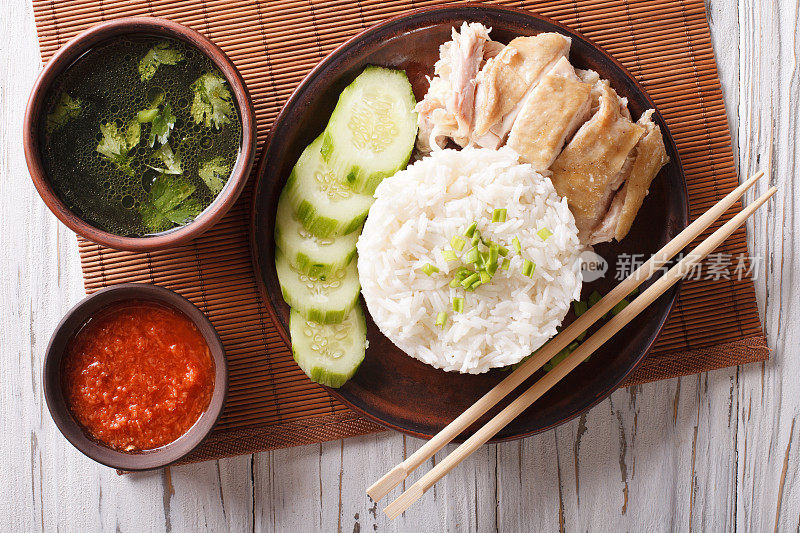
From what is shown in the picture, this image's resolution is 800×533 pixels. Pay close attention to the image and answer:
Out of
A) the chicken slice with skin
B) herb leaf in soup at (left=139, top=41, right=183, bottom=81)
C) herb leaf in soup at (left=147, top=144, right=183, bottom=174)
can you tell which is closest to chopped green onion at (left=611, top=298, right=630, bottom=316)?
the chicken slice with skin

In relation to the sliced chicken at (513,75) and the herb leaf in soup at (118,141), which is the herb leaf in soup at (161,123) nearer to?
the herb leaf in soup at (118,141)

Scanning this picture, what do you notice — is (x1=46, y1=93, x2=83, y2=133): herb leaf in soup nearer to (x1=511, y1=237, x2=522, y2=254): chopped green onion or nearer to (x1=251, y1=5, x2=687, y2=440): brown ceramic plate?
(x1=251, y1=5, x2=687, y2=440): brown ceramic plate

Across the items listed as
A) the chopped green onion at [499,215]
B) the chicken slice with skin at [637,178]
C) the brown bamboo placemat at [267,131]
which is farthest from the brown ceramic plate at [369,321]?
the chopped green onion at [499,215]

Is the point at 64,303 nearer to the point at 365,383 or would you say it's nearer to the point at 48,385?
the point at 48,385

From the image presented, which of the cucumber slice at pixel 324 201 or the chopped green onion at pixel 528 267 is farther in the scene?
the cucumber slice at pixel 324 201

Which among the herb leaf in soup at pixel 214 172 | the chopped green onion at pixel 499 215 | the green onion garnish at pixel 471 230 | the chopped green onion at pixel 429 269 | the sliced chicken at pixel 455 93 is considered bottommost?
the chopped green onion at pixel 429 269

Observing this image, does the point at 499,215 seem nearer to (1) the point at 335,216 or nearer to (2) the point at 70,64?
(1) the point at 335,216
